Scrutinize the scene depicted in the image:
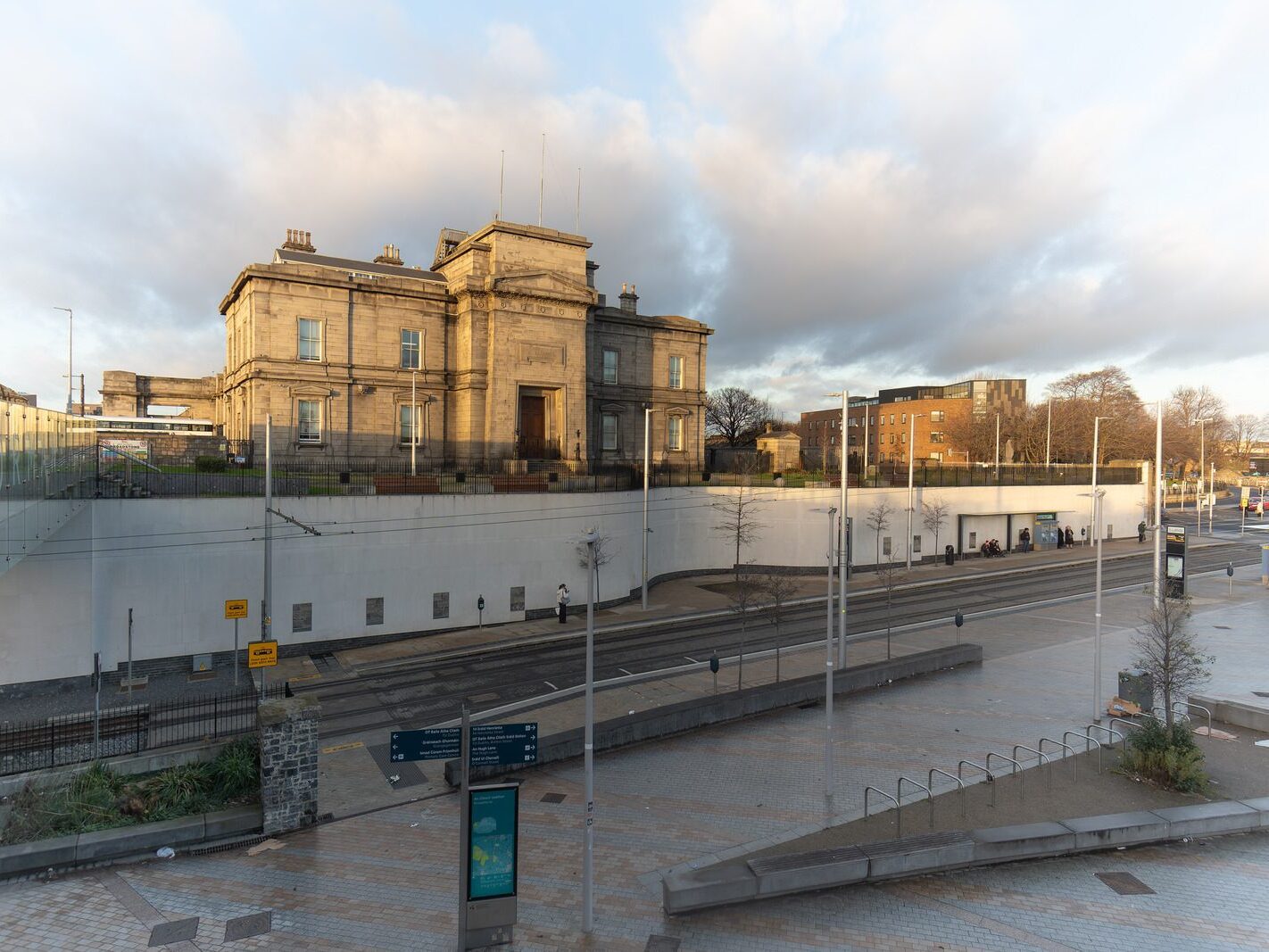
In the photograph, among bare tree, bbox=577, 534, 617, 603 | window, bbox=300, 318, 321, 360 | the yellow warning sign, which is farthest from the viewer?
window, bbox=300, 318, 321, 360

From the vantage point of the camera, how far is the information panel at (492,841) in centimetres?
937

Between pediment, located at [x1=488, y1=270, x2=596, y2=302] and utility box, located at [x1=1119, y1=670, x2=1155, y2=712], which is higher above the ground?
pediment, located at [x1=488, y1=270, x2=596, y2=302]

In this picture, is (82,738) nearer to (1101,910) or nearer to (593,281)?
(1101,910)

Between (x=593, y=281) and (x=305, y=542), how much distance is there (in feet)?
113

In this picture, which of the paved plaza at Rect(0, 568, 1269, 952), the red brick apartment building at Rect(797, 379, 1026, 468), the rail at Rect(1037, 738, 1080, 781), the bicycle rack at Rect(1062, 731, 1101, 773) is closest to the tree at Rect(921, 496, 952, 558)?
the bicycle rack at Rect(1062, 731, 1101, 773)

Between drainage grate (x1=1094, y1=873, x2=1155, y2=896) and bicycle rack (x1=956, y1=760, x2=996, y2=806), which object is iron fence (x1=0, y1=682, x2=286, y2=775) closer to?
bicycle rack (x1=956, y1=760, x2=996, y2=806)

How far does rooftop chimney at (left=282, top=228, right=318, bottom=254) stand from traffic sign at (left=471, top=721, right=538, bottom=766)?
44.5 m

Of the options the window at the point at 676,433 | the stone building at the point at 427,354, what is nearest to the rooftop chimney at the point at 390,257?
the stone building at the point at 427,354

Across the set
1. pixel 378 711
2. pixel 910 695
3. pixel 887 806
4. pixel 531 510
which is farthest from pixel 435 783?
pixel 531 510

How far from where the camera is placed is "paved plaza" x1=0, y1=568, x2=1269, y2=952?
31.5 ft

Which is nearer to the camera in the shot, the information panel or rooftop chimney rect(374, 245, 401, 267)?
the information panel

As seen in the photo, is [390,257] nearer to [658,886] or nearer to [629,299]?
[629,299]

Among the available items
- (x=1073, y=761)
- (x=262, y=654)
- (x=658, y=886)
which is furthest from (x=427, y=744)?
(x=1073, y=761)

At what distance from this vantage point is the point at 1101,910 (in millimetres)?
10219
